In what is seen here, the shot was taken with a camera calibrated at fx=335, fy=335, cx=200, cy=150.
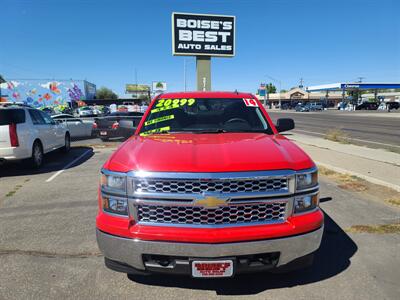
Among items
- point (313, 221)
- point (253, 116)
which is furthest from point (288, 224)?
point (253, 116)

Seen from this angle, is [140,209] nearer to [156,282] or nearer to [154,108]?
[156,282]

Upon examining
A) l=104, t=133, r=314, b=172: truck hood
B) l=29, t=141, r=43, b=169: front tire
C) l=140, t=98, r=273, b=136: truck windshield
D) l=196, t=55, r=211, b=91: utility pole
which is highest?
l=196, t=55, r=211, b=91: utility pole

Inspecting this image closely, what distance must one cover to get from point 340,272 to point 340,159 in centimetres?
671

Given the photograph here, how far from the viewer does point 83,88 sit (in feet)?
230

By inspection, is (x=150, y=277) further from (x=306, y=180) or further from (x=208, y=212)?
(x=306, y=180)

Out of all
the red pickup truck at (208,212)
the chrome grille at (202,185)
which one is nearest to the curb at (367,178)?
the red pickup truck at (208,212)

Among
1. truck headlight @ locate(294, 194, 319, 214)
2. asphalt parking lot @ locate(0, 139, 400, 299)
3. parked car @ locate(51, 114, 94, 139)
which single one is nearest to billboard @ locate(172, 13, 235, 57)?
parked car @ locate(51, 114, 94, 139)

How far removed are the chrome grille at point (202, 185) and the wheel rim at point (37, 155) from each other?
7.21 meters

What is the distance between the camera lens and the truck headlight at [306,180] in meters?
2.77

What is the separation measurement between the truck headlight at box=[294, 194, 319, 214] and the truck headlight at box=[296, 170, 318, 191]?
85 millimetres

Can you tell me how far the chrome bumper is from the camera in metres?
2.53

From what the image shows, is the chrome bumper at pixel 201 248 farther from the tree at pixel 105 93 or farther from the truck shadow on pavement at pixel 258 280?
the tree at pixel 105 93

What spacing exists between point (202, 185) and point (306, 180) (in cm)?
91

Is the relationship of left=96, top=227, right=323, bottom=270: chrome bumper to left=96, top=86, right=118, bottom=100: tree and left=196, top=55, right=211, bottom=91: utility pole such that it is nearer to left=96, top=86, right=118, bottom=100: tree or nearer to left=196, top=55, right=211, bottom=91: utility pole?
left=196, top=55, right=211, bottom=91: utility pole
